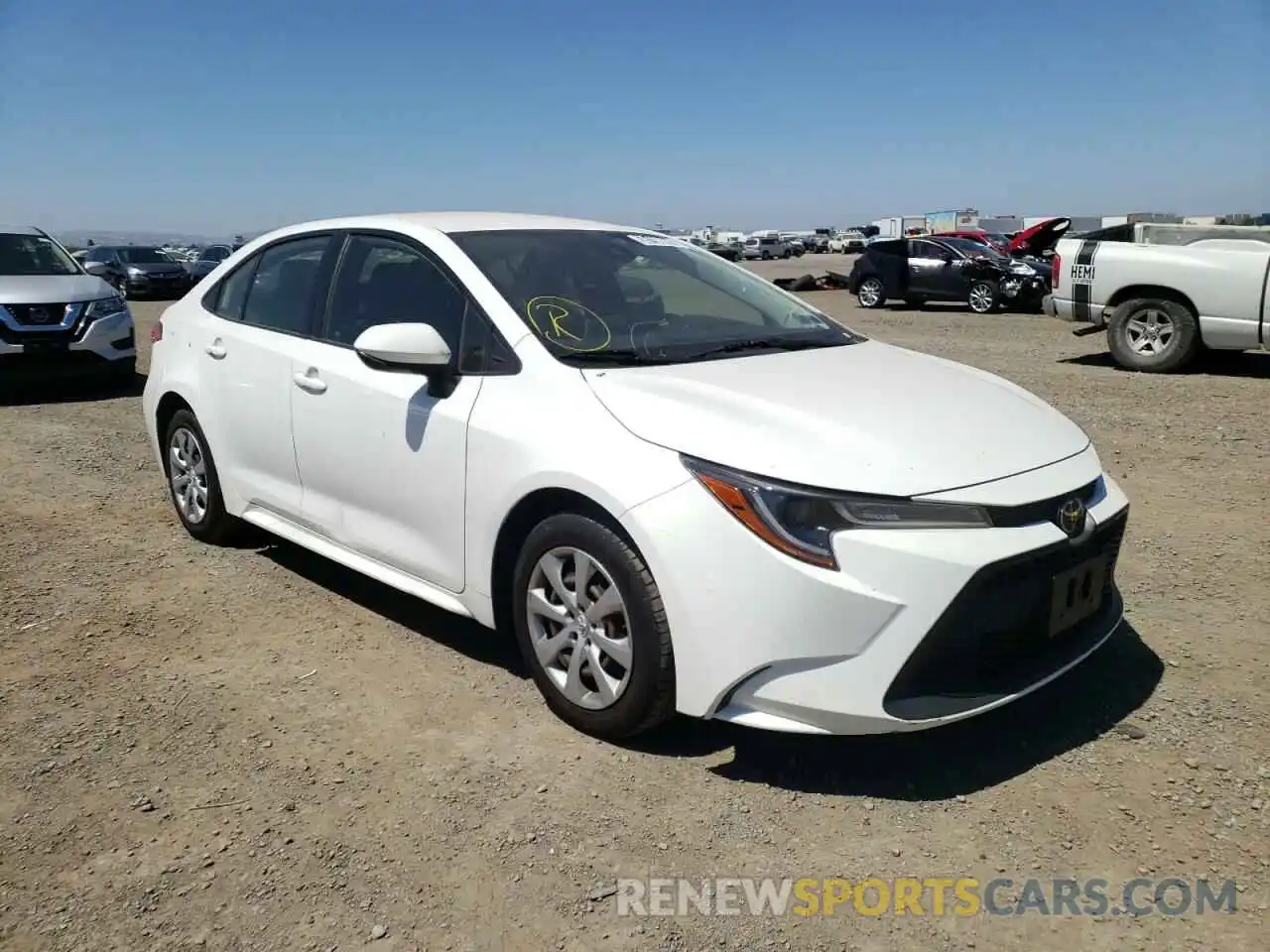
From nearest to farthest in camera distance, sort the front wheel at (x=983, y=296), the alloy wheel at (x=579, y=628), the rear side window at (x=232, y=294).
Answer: the alloy wheel at (x=579, y=628)
the rear side window at (x=232, y=294)
the front wheel at (x=983, y=296)

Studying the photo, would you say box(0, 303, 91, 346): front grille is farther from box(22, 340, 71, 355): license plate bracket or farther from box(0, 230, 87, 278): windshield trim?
box(0, 230, 87, 278): windshield trim

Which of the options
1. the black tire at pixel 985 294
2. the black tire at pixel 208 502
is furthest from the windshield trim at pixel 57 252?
the black tire at pixel 985 294

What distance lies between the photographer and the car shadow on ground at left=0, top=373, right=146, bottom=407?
995 cm

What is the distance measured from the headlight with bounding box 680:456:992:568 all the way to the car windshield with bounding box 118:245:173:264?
27663 millimetres

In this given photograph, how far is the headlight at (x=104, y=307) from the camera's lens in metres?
9.92

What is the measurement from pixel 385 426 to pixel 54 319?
757cm

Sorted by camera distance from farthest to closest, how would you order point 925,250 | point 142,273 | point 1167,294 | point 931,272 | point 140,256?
1. point 140,256
2. point 142,273
3. point 925,250
4. point 931,272
5. point 1167,294

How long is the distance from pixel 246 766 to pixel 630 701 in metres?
1.20

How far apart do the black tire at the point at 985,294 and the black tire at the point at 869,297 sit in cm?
177

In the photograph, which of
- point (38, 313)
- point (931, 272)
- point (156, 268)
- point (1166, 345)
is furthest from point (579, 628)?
point (156, 268)

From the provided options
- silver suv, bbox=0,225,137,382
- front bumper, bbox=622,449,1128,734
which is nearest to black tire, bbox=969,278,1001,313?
silver suv, bbox=0,225,137,382

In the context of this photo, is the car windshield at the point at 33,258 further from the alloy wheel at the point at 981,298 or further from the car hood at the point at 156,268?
the car hood at the point at 156,268

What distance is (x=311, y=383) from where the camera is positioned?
409 cm

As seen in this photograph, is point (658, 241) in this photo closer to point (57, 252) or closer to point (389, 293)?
point (389, 293)
